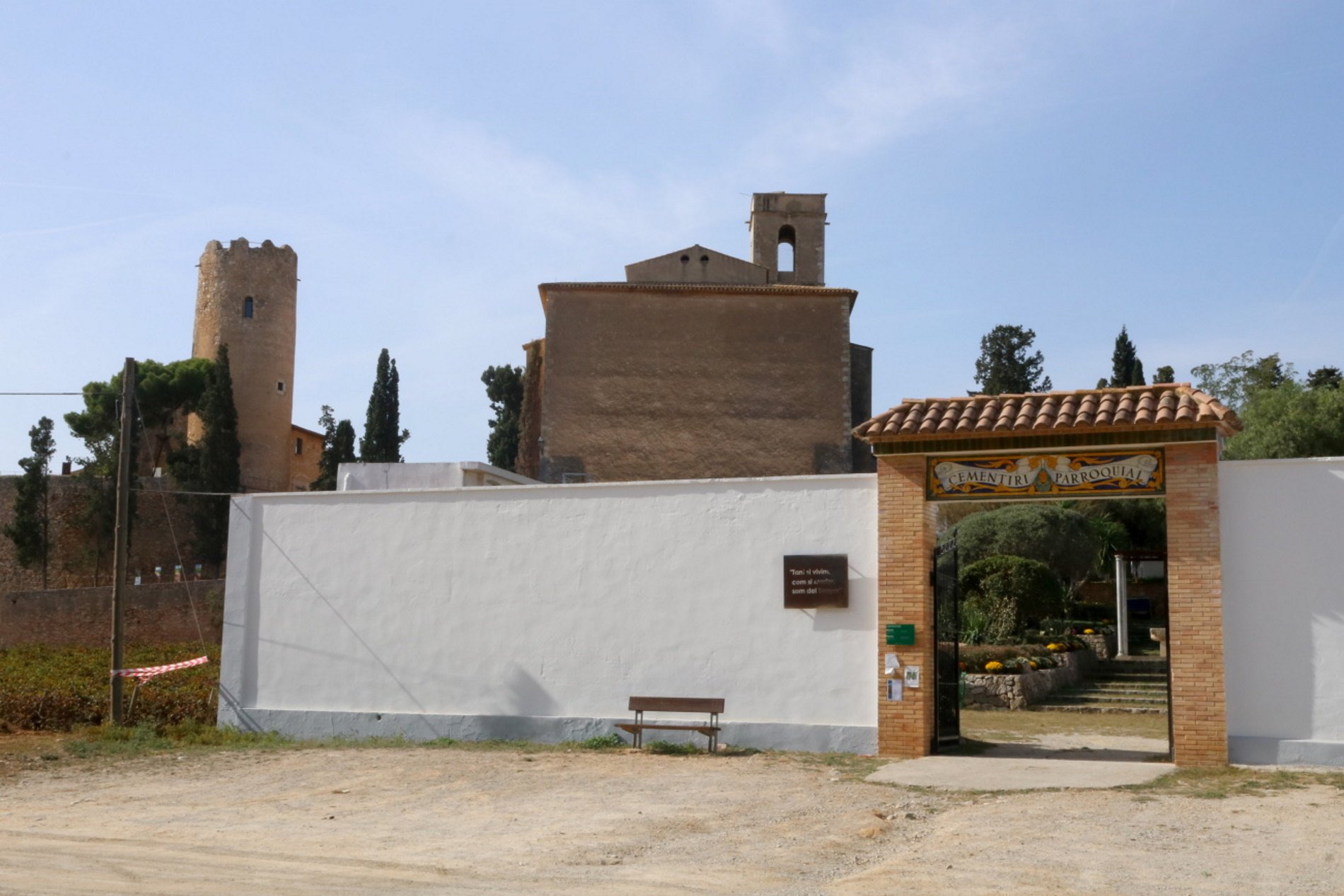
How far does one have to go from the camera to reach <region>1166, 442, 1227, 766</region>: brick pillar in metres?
11.9

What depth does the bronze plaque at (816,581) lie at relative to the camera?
13461mm

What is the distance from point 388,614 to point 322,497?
1707 millimetres

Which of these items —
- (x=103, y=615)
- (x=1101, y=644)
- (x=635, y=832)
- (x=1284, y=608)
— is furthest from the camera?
(x=103, y=615)

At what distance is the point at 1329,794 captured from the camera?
1029 cm

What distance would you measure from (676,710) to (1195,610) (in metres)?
5.30

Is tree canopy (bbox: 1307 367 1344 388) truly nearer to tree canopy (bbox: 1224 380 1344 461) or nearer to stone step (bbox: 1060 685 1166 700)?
tree canopy (bbox: 1224 380 1344 461)

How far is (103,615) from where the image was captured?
41.5 m

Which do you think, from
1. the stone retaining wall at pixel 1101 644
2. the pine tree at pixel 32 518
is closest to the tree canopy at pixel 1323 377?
the stone retaining wall at pixel 1101 644

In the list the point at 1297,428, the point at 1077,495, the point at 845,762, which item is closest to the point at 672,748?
the point at 845,762

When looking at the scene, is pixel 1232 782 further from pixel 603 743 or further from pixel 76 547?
pixel 76 547

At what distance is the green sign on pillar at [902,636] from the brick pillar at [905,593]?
46 millimetres

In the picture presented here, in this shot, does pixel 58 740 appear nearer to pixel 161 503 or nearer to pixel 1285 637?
pixel 1285 637

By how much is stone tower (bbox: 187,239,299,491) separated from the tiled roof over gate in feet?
146

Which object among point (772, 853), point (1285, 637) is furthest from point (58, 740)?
point (1285, 637)
